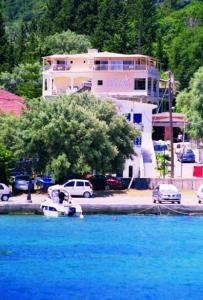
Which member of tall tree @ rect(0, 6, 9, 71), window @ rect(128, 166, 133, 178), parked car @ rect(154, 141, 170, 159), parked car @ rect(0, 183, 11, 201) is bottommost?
parked car @ rect(0, 183, 11, 201)

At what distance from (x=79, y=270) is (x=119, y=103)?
138ft

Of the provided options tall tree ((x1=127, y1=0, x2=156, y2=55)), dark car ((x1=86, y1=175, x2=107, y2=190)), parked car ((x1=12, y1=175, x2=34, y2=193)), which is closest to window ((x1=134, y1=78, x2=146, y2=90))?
tall tree ((x1=127, y1=0, x2=156, y2=55))

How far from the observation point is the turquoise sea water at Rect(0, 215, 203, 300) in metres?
43.6

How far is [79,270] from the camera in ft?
162

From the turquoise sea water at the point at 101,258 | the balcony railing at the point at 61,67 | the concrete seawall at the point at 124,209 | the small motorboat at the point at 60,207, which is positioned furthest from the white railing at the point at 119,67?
the turquoise sea water at the point at 101,258

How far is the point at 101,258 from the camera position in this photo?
175 ft

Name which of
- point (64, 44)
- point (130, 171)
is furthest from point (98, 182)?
point (64, 44)

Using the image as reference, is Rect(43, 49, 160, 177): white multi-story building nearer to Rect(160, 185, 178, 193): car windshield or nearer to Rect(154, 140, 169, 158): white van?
Rect(154, 140, 169, 158): white van

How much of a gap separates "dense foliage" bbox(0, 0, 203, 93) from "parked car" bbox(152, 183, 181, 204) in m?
54.9

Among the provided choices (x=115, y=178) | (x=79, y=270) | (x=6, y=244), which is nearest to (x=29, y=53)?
(x=115, y=178)

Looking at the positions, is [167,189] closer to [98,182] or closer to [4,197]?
[98,182]

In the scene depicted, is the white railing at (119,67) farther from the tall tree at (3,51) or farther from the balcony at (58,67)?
the tall tree at (3,51)

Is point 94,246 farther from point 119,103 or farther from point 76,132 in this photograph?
point 119,103

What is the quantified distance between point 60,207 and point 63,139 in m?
8.05
